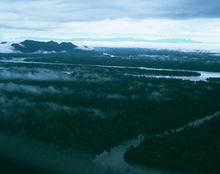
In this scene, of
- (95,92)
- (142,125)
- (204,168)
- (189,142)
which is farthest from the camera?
(95,92)

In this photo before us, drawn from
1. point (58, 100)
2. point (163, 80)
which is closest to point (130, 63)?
point (163, 80)

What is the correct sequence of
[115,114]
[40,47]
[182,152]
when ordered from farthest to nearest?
[40,47] → [115,114] → [182,152]

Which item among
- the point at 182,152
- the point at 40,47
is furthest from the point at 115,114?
the point at 40,47

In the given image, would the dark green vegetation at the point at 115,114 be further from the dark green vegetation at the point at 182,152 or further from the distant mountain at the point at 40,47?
the distant mountain at the point at 40,47

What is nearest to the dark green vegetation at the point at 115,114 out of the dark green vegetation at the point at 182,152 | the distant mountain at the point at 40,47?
the dark green vegetation at the point at 182,152

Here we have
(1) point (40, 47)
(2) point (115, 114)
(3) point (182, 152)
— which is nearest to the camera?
(3) point (182, 152)

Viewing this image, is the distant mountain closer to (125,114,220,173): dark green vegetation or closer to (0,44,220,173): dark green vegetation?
(0,44,220,173): dark green vegetation

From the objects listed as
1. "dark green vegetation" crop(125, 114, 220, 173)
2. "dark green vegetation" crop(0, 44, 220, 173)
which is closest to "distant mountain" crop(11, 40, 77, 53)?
"dark green vegetation" crop(0, 44, 220, 173)

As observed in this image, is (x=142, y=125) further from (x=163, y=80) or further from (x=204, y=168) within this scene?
(x=163, y=80)

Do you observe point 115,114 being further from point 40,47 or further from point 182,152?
point 40,47
